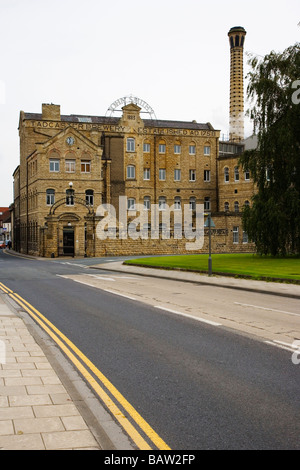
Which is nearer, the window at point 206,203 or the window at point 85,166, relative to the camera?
the window at point 85,166

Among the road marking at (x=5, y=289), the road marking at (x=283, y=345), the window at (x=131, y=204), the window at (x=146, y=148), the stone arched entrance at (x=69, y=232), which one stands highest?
the window at (x=146, y=148)

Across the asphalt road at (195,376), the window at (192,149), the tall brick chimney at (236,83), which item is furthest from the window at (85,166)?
the asphalt road at (195,376)

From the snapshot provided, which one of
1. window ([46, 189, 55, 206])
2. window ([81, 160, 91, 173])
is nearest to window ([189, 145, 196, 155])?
window ([81, 160, 91, 173])

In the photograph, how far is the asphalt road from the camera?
5.11 meters

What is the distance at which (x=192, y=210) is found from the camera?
222ft

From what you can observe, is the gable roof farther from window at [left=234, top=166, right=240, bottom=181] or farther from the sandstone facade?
window at [left=234, top=166, right=240, bottom=181]

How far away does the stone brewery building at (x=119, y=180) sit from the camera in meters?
54.3

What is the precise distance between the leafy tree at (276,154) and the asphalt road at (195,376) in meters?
20.6

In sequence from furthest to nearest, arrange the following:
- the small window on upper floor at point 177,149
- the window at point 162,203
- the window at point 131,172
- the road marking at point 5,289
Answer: the small window on upper floor at point 177,149 → the window at point 162,203 → the window at point 131,172 → the road marking at point 5,289

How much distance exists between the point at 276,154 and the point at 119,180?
33860 mm

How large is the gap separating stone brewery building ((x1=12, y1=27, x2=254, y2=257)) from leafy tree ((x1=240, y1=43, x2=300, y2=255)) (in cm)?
1899

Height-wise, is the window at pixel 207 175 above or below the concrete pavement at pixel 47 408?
above

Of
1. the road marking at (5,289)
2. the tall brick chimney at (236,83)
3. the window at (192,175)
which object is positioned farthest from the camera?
the tall brick chimney at (236,83)

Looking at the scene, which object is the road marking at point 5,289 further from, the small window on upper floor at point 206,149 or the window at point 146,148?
the small window on upper floor at point 206,149
